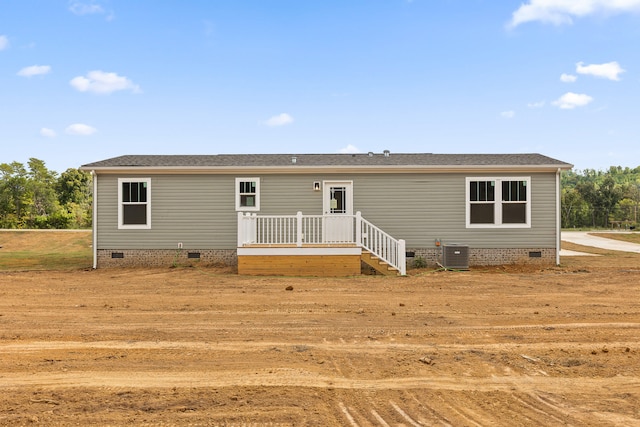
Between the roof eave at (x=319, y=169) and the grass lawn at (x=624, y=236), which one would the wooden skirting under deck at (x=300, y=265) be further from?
the grass lawn at (x=624, y=236)

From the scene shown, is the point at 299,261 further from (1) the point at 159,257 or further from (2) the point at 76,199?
(2) the point at 76,199

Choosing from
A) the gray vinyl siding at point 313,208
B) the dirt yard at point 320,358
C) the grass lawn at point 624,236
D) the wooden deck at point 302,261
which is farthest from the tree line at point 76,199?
the dirt yard at point 320,358

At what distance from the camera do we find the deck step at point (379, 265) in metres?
11.8

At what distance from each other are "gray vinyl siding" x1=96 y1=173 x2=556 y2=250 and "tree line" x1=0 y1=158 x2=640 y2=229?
2448 cm

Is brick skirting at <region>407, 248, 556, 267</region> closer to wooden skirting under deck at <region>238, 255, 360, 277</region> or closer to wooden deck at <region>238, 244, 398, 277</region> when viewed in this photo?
wooden deck at <region>238, 244, 398, 277</region>

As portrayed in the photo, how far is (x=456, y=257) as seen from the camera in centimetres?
1295

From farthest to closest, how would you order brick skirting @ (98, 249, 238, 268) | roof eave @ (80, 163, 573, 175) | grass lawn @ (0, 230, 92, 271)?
grass lawn @ (0, 230, 92, 271) < brick skirting @ (98, 249, 238, 268) < roof eave @ (80, 163, 573, 175)

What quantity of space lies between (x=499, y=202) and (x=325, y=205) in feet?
18.6

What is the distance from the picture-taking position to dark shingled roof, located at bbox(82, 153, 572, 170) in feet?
44.7

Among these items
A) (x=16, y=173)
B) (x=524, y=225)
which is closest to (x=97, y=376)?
(x=524, y=225)

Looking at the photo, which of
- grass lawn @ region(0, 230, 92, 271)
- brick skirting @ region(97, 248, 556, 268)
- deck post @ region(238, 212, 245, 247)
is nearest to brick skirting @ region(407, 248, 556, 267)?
brick skirting @ region(97, 248, 556, 268)

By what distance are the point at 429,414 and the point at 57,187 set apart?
157 ft

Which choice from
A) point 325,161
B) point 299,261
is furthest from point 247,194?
point 299,261

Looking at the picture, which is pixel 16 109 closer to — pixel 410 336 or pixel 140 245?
pixel 140 245
